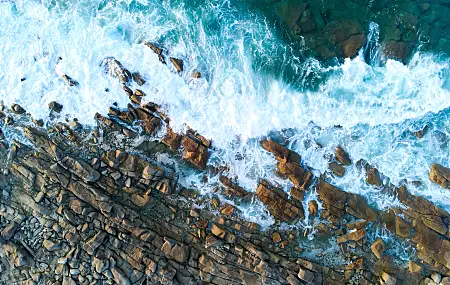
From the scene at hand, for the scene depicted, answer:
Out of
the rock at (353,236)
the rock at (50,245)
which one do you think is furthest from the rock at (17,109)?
the rock at (353,236)

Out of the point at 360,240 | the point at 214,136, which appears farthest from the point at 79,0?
the point at 360,240

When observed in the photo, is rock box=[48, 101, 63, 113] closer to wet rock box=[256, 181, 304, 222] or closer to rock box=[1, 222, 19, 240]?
rock box=[1, 222, 19, 240]

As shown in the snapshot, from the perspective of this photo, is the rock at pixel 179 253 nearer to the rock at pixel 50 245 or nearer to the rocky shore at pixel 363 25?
the rock at pixel 50 245

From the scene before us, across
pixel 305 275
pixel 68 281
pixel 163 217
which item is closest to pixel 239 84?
pixel 163 217

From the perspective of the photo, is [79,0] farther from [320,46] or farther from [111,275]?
[111,275]

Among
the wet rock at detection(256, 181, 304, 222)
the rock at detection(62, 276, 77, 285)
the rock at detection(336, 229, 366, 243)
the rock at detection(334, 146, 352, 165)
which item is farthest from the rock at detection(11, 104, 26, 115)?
the rock at detection(336, 229, 366, 243)

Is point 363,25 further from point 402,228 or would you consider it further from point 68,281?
point 68,281
